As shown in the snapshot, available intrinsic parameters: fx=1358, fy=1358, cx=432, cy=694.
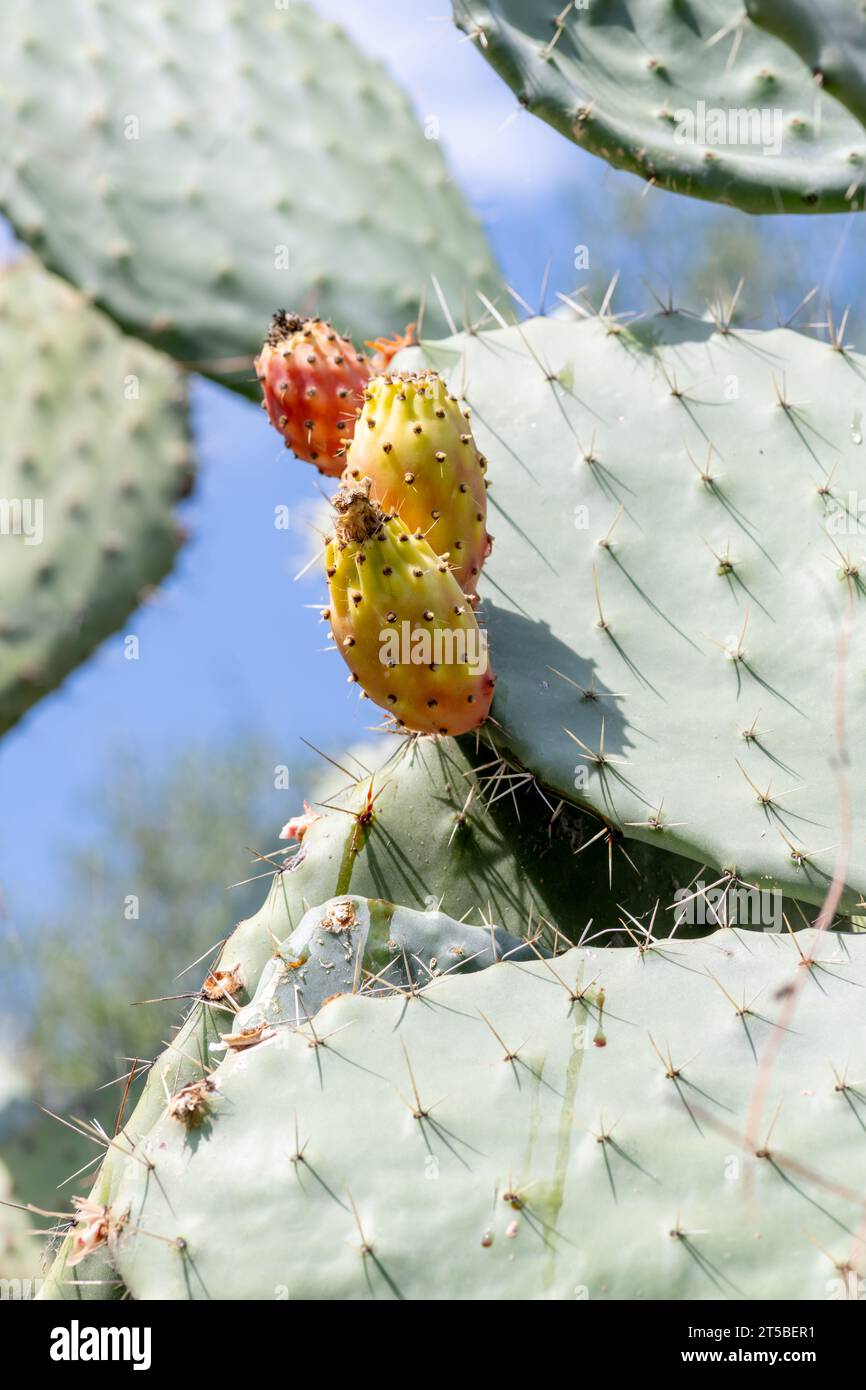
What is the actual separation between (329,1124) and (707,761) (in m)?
0.51

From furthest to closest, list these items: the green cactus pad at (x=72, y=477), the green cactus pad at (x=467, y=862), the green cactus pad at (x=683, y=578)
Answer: the green cactus pad at (x=72, y=477) < the green cactus pad at (x=467, y=862) < the green cactus pad at (x=683, y=578)

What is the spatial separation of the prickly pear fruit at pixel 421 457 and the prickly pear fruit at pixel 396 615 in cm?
5

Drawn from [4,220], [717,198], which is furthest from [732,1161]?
[4,220]

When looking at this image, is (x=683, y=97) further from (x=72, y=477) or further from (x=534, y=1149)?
(x=72, y=477)

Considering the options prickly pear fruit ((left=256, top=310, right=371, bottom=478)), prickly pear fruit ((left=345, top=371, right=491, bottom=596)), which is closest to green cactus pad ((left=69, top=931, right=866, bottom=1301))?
prickly pear fruit ((left=345, top=371, right=491, bottom=596))

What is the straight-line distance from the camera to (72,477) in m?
→ 2.94

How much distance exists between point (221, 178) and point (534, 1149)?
1852 mm

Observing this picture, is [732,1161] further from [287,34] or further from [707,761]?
[287,34]

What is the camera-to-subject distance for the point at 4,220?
2.45m

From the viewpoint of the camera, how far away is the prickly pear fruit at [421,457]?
1.23 meters

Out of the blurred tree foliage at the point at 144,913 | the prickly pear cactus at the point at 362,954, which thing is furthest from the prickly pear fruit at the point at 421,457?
the blurred tree foliage at the point at 144,913

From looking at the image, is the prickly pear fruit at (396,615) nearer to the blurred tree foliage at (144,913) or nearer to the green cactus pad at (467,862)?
the green cactus pad at (467,862)

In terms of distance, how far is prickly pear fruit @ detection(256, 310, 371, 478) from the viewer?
147cm

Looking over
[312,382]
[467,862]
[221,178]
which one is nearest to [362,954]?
[467,862]
